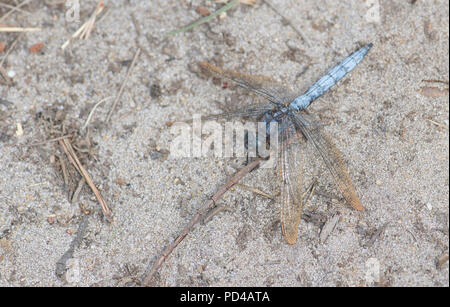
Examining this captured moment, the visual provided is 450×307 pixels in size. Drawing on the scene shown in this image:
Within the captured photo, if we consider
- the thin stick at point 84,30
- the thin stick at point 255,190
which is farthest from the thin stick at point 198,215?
the thin stick at point 84,30

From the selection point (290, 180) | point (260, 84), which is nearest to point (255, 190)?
point (290, 180)

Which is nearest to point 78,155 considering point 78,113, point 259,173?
point 78,113

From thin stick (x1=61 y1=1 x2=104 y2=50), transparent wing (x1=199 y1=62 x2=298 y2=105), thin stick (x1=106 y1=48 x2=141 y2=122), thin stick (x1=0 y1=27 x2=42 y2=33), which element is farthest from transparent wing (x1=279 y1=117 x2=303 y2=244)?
thin stick (x1=0 y1=27 x2=42 y2=33)

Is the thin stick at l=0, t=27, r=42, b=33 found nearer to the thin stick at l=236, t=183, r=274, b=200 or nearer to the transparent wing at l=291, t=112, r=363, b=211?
the thin stick at l=236, t=183, r=274, b=200

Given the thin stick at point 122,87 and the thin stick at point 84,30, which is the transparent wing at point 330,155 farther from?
the thin stick at point 84,30

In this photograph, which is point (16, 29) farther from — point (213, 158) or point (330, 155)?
point (330, 155)
